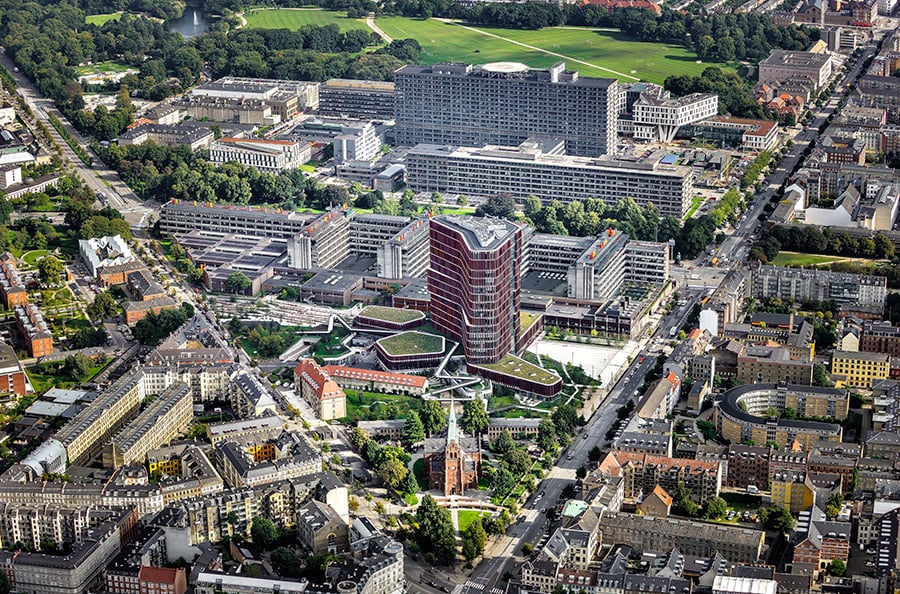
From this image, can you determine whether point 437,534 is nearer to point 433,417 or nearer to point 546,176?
point 433,417

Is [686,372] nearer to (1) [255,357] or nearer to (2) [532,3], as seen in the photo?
(1) [255,357]

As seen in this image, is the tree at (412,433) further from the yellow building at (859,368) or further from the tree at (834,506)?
the yellow building at (859,368)

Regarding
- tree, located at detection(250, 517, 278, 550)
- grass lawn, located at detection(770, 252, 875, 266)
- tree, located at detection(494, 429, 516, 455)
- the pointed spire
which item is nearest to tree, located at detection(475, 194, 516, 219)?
grass lawn, located at detection(770, 252, 875, 266)

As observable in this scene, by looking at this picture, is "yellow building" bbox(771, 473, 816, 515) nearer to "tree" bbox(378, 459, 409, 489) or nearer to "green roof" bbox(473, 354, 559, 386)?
"green roof" bbox(473, 354, 559, 386)

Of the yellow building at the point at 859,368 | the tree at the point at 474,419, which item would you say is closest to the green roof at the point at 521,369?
the tree at the point at 474,419

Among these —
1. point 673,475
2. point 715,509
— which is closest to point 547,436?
point 673,475

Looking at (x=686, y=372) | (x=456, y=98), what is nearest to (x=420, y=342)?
(x=686, y=372)
